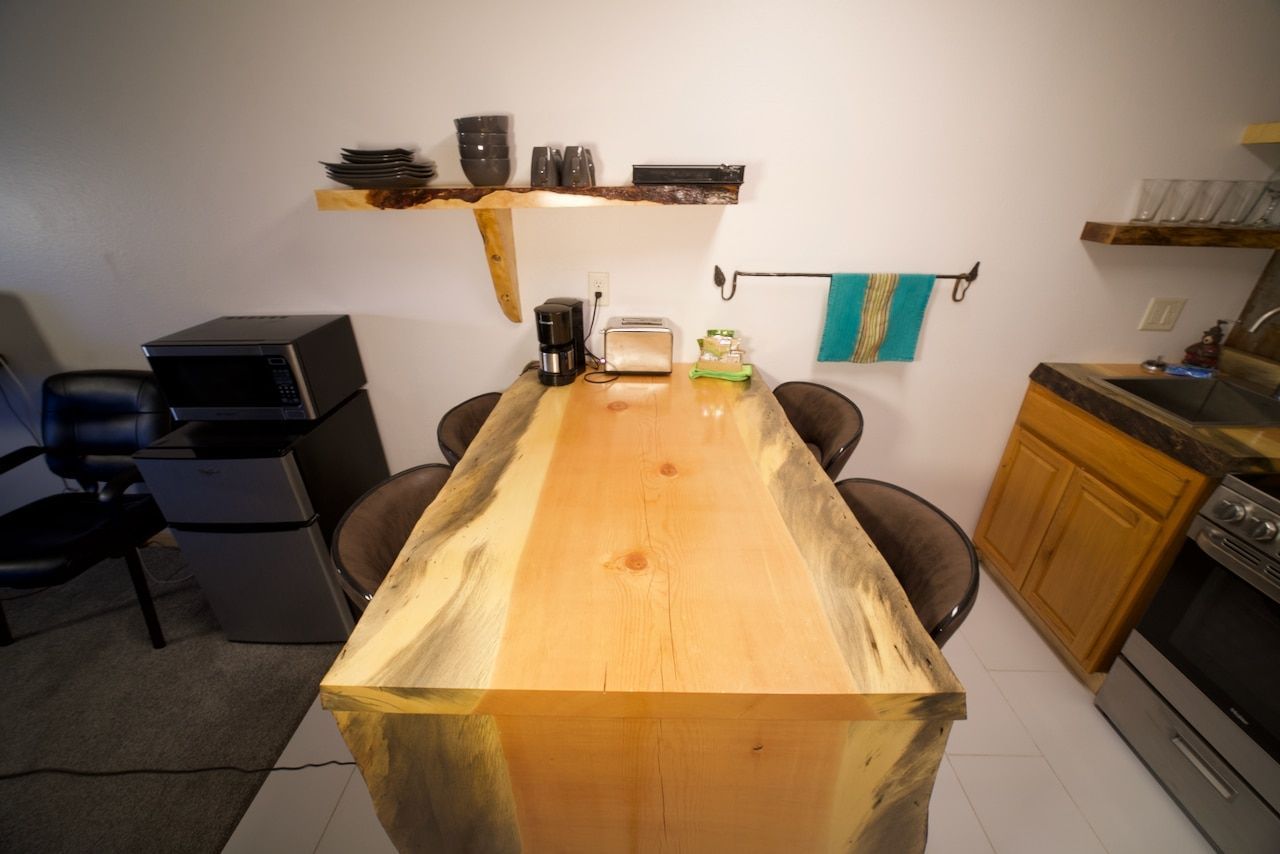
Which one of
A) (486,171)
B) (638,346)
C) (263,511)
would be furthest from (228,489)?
(638,346)

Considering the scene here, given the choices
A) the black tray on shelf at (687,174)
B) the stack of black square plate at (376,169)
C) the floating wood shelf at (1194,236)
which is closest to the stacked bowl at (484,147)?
the stack of black square plate at (376,169)

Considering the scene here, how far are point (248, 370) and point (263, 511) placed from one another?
46 centimetres

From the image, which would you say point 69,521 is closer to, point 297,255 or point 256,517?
point 256,517

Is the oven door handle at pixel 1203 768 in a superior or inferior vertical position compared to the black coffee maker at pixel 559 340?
inferior

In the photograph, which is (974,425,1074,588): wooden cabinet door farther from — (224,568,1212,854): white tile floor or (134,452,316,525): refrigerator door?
(134,452,316,525): refrigerator door

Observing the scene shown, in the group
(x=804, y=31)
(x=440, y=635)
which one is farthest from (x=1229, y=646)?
(x=804, y=31)

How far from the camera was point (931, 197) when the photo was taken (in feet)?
5.58

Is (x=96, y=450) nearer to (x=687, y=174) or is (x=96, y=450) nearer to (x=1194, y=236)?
(x=687, y=174)

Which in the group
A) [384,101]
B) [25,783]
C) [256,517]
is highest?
[384,101]

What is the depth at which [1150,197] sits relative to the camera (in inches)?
64.6

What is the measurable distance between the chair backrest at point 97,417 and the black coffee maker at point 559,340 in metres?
1.49

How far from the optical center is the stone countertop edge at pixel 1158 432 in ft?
4.09

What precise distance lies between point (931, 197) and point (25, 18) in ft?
9.55

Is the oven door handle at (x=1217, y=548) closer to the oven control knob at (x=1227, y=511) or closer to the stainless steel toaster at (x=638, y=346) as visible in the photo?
the oven control knob at (x=1227, y=511)
